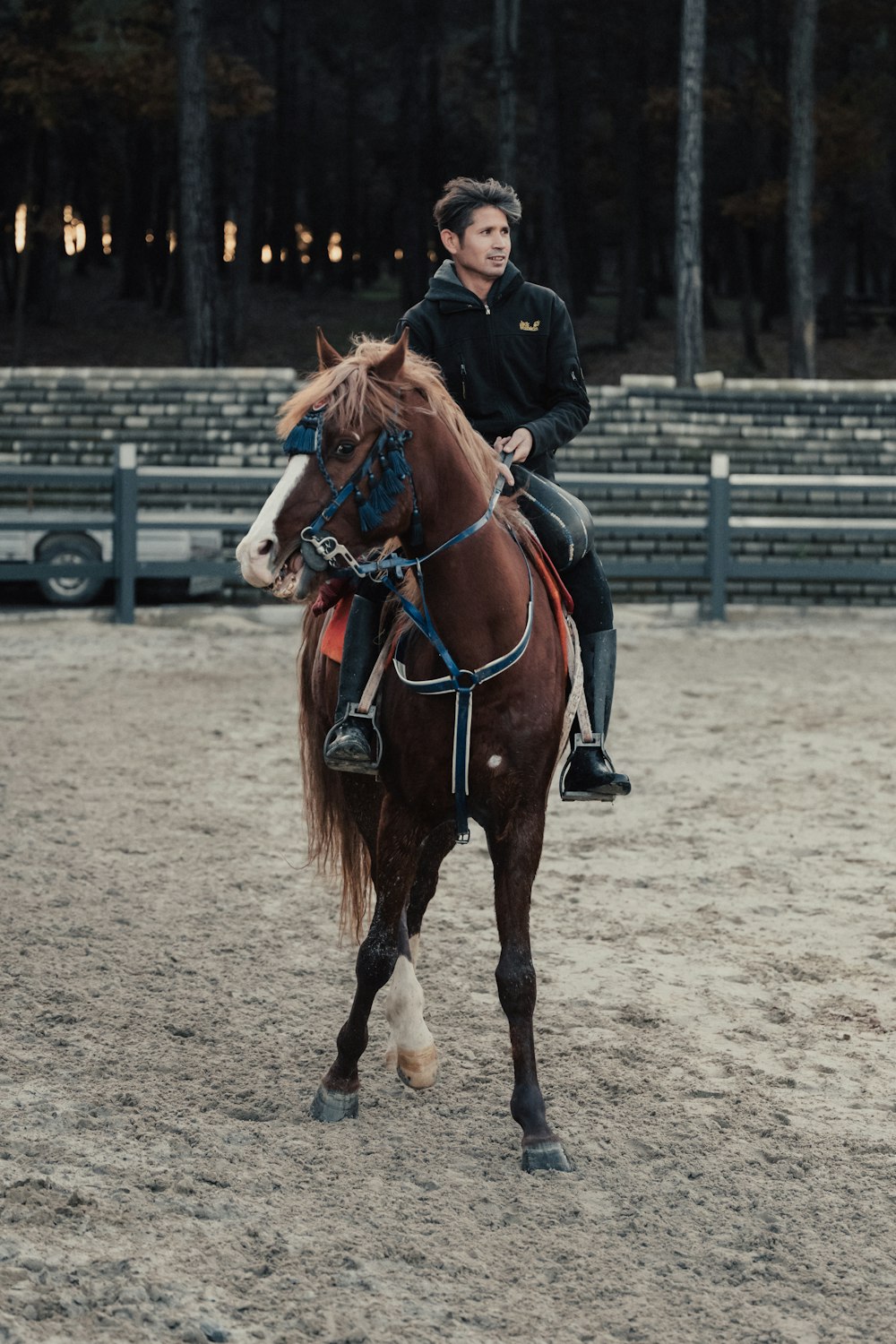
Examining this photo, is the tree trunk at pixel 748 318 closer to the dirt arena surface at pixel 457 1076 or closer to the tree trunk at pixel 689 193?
the tree trunk at pixel 689 193

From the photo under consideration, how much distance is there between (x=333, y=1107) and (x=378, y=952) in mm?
448

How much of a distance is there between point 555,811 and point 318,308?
33523 mm

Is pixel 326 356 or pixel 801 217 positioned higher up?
pixel 801 217

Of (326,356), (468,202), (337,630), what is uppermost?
(468,202)

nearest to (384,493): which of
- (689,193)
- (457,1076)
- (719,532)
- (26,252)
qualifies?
(457,1076)

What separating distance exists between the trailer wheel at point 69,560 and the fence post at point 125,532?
2.01 ft

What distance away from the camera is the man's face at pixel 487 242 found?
4434mm

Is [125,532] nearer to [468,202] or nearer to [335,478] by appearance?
[468,202]

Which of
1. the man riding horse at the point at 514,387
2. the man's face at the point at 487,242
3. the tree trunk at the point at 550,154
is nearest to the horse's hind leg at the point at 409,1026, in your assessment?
the man riding horse at the point at 514,387

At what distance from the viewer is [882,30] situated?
31969mm

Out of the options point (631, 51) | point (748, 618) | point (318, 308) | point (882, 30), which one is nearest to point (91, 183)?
point (318, 308)

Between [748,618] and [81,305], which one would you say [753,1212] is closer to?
[748,618]

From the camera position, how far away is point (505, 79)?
2648 cm

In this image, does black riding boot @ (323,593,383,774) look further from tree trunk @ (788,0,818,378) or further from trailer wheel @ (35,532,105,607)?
tree trunk @ (788,0,818,378)
